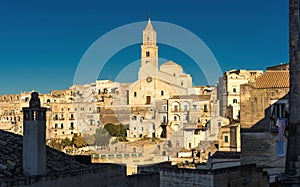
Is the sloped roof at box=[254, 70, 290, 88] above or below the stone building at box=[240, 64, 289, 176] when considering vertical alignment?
above

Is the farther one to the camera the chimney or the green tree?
the green tree

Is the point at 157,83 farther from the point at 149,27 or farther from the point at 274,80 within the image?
the point at 274,80

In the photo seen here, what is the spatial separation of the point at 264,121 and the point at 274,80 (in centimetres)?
151

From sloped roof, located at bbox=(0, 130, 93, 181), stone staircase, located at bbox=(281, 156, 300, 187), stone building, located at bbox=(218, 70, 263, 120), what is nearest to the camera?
sloped roof, located at bbox=(0, 130, 93, 181)

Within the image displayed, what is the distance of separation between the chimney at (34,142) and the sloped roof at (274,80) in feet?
32.8

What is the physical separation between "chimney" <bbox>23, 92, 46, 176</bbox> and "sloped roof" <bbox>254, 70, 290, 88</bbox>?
32.8 feet

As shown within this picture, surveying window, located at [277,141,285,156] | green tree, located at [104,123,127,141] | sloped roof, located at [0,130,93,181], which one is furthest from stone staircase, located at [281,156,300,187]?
green tree, located at [104,123,127,141]

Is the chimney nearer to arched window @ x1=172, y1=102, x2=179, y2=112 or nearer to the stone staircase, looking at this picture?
the stone staircase

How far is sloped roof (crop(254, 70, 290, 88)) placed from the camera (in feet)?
51.8

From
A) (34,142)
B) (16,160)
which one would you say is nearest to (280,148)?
(16,160)

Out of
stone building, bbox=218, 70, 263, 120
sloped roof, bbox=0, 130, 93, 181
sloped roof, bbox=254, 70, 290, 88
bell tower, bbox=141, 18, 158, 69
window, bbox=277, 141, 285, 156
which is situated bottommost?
window, bbox=277, 141, 285, 156

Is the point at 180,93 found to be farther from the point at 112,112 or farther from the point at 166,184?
the point at 166,184

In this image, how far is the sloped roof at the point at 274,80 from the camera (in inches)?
621

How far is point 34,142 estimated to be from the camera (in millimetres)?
7500
